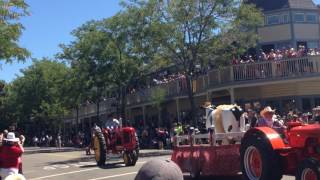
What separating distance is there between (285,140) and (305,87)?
73.5ft

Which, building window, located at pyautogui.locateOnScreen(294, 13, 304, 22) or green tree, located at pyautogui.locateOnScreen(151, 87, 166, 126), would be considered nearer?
building window, located at pyautogui.locateOnScreen(294, 13, 304, 22)

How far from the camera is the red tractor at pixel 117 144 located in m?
21.8

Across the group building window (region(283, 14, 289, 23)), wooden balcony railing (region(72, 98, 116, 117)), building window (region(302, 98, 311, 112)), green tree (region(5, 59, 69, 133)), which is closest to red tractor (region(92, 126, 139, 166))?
building window (region(302, 98, 311, 112))

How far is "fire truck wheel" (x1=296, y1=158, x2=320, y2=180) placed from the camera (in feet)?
31.8

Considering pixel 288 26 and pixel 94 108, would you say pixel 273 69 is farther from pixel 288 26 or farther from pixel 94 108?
pixel 94 108

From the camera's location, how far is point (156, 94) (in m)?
41.8

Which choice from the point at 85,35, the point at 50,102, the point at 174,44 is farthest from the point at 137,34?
the point at 50,102

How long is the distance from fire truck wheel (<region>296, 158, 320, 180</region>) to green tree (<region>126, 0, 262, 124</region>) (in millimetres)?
21341

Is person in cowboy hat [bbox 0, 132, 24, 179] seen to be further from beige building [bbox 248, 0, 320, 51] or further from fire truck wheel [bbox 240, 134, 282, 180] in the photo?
beige building [bbox 248, 0, 320, 51]

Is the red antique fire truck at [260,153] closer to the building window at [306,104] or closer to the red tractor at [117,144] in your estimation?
the red tractor at [117,144]

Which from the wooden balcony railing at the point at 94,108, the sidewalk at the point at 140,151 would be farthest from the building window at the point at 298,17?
the wooden balcony railing at the point at 94,108

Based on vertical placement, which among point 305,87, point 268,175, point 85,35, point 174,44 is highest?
point 85,35

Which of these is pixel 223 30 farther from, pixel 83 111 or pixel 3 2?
pixel 83 111

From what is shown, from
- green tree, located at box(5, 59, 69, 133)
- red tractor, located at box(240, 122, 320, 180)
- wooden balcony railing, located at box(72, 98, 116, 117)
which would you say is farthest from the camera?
green tree, located at box(5, 59, 69, 133)
